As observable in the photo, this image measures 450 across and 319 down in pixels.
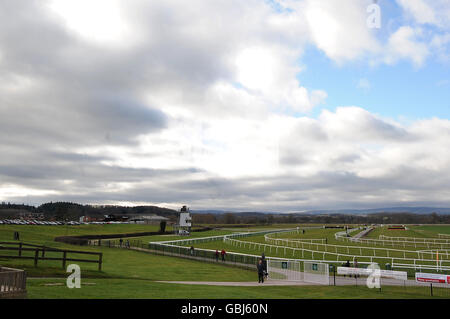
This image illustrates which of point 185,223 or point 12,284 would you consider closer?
point 12,284

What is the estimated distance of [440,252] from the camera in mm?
40719

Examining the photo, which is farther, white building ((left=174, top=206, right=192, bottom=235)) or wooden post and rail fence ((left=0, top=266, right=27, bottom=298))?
white building ((left=174, top=206, right=192, bottom=235))

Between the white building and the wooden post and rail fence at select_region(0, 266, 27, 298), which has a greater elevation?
the wooden post and rail fence at select_region(0, 266, 27, 298)

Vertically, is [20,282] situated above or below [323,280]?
above

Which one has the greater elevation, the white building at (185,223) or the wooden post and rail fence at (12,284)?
the wooden post and rail fence at (12,284)

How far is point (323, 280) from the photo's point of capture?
22125 mm

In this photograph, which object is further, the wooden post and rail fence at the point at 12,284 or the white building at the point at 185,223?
the white building at the point at 185,223

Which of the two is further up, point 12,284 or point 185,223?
point 12,284
